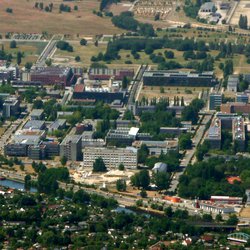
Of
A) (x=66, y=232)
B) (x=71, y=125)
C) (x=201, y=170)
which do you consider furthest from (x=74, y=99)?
(x=66, y=232)

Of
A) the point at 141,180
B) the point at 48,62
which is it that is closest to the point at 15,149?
the point at 141,180

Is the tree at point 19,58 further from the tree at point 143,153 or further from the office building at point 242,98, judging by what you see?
the tree at point 143,153

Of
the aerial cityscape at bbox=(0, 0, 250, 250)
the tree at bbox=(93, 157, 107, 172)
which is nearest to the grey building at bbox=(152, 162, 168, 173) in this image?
the aerial cityscape at bbox=(0, 0, 250, 250)

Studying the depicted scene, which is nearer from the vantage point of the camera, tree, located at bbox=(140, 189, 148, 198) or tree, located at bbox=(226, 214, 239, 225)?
tree, located at bbox=(226, 214, 239, 225)

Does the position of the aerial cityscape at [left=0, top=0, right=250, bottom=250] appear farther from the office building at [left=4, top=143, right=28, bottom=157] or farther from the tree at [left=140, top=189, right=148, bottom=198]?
the tree at [left=140, top=189, right=148, bottom=198]

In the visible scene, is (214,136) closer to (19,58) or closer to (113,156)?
(113,156)

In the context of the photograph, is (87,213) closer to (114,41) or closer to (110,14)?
(114,41)

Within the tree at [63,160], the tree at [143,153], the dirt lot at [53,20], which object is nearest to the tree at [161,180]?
the tree at [143,153]
